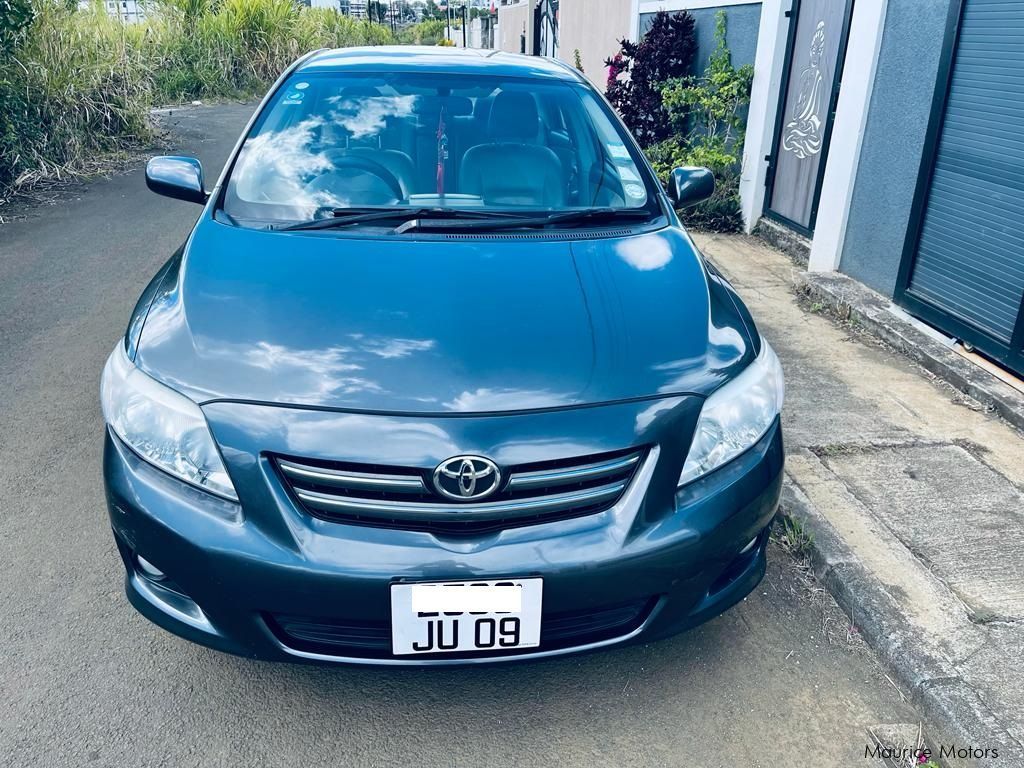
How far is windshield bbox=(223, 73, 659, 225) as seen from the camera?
2883 millimetres

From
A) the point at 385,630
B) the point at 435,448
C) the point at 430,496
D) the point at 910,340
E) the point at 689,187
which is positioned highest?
the point at 689,187

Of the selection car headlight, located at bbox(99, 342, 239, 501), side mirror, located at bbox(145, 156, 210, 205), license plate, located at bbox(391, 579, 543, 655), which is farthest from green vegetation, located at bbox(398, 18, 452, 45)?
license plate, located at bbox(391, 579, 543, 655)

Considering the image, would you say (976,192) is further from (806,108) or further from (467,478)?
(467,478)

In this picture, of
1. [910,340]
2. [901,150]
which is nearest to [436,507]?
[910,340]

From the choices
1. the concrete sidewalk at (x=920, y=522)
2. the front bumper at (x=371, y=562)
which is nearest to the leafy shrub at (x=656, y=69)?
the concrete sidewalk at (x=920, y=522)

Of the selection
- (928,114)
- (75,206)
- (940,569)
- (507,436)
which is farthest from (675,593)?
(75,206)

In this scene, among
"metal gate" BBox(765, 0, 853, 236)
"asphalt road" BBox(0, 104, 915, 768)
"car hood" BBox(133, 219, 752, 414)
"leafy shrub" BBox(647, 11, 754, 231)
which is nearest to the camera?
"car hood" BBox(133, 219, 752, 414)

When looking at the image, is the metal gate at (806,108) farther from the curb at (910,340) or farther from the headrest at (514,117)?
the headrest at (514,117)

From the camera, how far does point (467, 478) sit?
1.87 metres

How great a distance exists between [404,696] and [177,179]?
2.10 metres

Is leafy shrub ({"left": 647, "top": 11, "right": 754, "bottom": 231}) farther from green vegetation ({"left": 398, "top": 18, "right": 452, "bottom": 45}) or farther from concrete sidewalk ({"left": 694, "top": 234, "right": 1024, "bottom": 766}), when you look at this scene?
green vegetation ({"left": 398, "top": 18, "right": 452, "bottom": 45})

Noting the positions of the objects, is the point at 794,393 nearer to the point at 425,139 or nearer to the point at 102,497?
the point at 425,139

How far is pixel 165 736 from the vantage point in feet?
6.96

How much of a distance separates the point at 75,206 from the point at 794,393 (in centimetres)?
665
